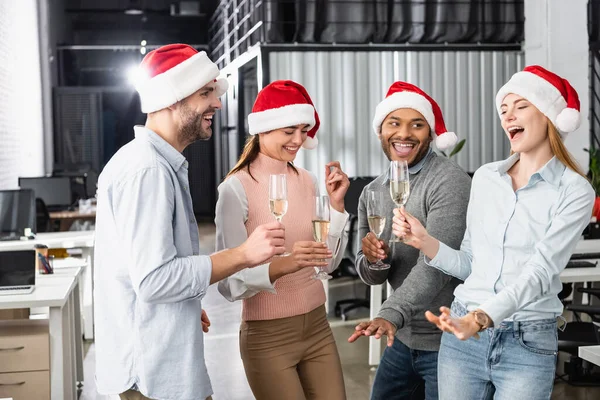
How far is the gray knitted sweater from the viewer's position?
7.82ft

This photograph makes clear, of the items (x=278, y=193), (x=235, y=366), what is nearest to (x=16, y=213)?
(x=235, y=366)

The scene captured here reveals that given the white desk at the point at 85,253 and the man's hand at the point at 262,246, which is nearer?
the man's hand at the point at 262,246

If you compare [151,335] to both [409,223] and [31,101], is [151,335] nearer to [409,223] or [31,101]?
[409,223]

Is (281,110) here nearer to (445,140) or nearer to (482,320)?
(445,140)

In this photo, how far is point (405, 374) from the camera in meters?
2.64

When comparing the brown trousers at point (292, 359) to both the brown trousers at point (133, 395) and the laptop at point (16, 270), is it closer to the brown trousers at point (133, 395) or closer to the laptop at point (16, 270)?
the brown trousers at point (133, 395)

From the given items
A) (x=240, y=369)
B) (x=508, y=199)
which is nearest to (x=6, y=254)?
(x=240, y=369)

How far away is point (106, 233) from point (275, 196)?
483 millimetres

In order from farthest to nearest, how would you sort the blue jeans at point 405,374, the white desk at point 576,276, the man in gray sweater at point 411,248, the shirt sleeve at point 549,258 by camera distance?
the white desk at point 576,276 < the blue jeans at point 405,374 < the man in gray sweater at point 411,248 < the shirt sleeve at point 549,258

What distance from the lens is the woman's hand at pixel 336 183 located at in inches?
103

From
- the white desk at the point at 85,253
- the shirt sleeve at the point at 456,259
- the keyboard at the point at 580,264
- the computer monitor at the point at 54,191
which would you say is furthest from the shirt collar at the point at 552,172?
the computer monitor at the point at 54,191

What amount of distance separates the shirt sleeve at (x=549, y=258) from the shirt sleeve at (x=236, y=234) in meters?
0.73

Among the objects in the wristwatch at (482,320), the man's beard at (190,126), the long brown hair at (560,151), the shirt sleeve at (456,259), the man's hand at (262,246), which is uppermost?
the man's beard at (190,126)

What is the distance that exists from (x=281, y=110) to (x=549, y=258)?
1044mm
